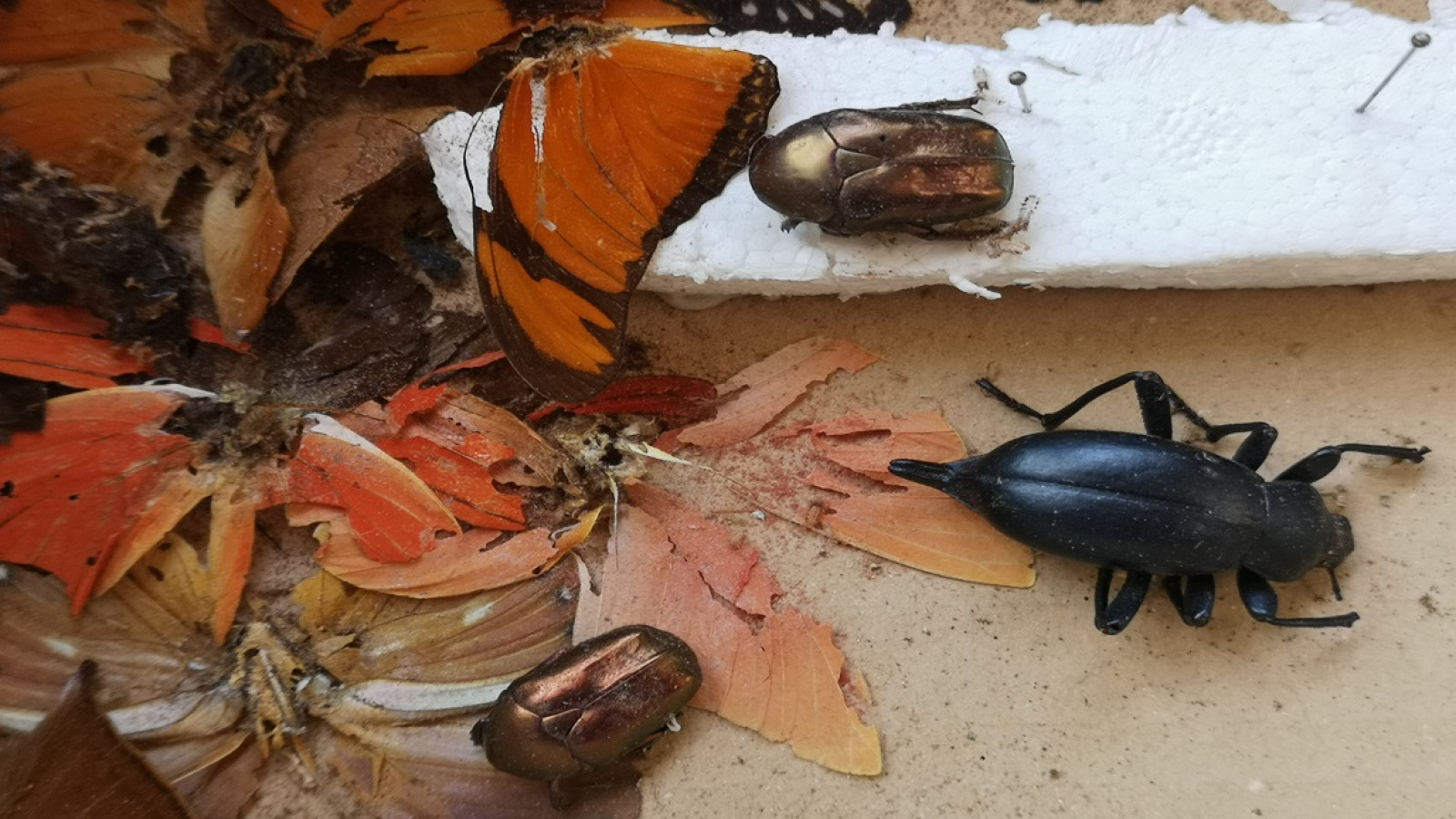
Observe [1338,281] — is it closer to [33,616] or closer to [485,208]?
[485,208]

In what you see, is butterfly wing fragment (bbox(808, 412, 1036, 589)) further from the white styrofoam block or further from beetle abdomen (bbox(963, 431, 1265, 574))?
the white styrofoam block

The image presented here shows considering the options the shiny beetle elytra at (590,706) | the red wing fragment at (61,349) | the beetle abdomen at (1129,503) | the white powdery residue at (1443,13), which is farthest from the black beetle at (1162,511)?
the red wing fragment at (61,349)

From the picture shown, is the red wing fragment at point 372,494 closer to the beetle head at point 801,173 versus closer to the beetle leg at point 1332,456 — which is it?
the beetle head at point 801,173

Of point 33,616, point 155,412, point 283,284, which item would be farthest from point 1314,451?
point 33,616

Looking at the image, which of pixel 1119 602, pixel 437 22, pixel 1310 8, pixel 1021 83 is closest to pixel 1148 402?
pixel 1119 602

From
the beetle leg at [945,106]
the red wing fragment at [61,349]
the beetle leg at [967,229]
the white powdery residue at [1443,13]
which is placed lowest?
the red wing fragment at [61,349]
